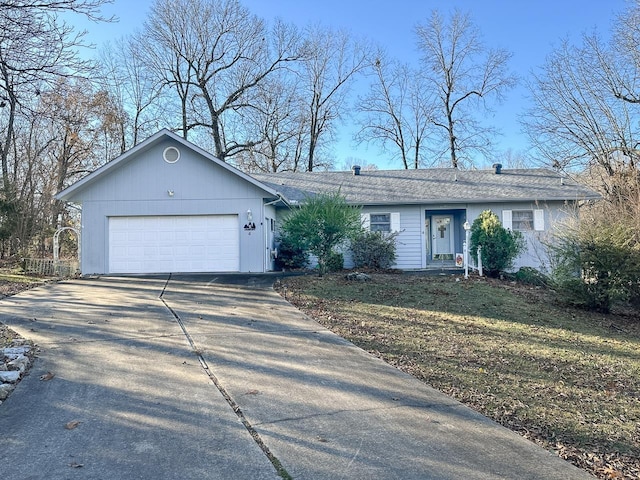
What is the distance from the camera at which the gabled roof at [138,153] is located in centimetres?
1495

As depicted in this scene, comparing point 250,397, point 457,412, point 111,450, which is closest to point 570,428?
point 457,412

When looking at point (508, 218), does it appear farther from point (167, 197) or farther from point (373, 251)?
point (167, 197)

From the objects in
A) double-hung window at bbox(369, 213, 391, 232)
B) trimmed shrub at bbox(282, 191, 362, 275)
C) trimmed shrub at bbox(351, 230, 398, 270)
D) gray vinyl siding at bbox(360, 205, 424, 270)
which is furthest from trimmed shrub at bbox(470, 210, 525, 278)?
trimmed shrub at bbox(282, 191, 362, 275)

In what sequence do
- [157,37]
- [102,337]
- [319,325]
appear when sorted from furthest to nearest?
[157,37], [319,325], [102,337]

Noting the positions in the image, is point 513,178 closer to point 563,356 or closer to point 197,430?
point 563,356

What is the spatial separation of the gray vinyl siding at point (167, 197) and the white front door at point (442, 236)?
706 centimetres

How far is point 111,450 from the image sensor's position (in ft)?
12.0

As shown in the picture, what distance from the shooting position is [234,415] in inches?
172

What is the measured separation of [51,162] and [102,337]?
22200mm

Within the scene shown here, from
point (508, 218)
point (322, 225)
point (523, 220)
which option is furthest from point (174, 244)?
point (523, 220)

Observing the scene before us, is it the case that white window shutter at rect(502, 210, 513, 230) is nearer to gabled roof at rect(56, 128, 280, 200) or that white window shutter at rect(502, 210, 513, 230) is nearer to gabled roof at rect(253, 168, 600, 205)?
gabled roof at rect(253, 168, 600, 205)

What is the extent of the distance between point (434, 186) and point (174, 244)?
989 cm

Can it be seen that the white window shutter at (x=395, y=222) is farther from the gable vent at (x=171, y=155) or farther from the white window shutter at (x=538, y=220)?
the gable vent at (x=171, y=155)

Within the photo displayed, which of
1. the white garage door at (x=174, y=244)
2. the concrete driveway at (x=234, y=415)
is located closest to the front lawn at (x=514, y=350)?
the concrete driveway at (x=234, y=415)
